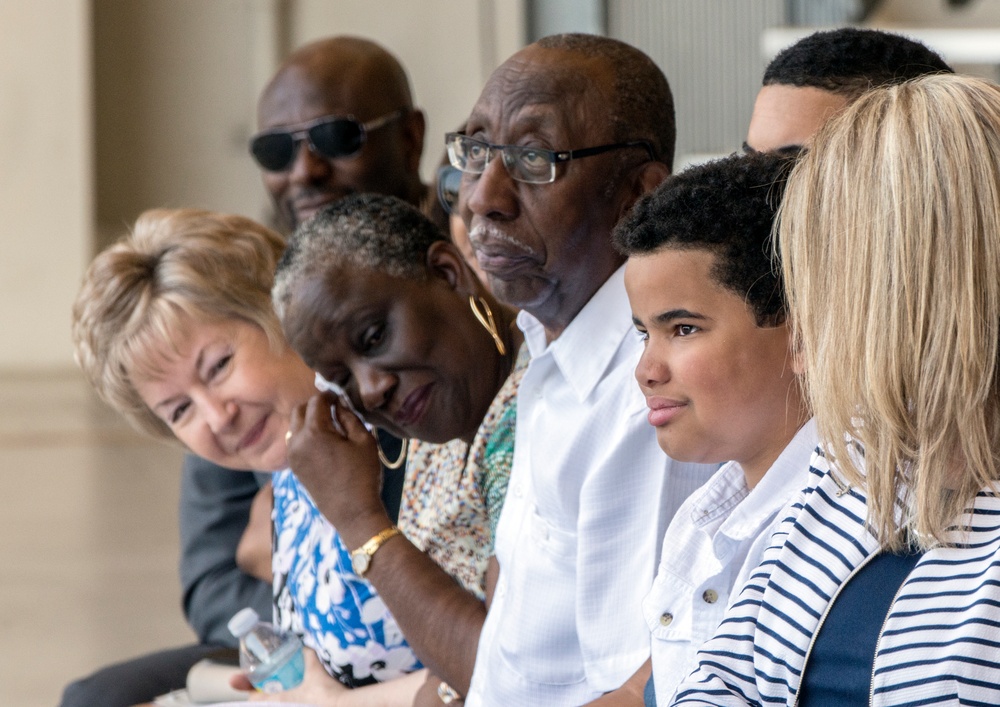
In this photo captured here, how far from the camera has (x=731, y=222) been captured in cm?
142

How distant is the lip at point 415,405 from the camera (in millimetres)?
2123

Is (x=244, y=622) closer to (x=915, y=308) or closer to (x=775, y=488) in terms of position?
(x=775, y=488)

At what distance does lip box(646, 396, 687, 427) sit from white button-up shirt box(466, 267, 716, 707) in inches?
7.5

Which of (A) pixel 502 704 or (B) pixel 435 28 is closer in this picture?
(A) pixel 502 704

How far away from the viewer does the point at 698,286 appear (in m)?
1.41

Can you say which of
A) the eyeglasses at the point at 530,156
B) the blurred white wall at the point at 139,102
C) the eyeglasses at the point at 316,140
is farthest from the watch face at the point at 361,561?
the blurred white wall at the point at 139,102

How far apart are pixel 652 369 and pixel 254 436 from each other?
1.46m

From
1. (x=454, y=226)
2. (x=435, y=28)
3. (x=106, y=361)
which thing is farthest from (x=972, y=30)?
(x=106, y=361)

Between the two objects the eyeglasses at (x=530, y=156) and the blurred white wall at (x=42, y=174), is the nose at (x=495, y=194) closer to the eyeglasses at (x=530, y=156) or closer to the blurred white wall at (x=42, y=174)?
the eyeglasses at (x=530, y=156)

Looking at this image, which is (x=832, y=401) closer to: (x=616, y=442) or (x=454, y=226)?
(x=616, y=442)

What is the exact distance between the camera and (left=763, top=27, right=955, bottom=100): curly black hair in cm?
188

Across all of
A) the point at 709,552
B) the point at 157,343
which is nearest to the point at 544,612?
the point at 709,552

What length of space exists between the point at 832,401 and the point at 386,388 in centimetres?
101

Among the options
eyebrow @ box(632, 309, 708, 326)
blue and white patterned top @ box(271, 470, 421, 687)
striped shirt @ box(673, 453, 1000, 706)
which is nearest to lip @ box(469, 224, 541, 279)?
eyebrow @ box(632, 309, 708, 326)
